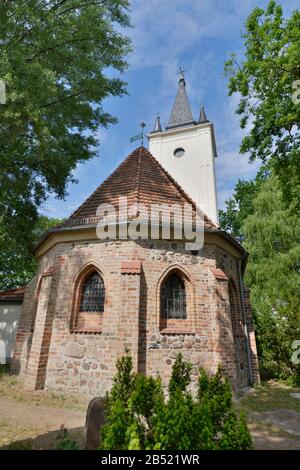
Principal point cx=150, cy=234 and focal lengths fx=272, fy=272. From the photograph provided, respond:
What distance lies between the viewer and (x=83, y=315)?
8500 mm

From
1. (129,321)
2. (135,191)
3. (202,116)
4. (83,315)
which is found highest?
(202,116)

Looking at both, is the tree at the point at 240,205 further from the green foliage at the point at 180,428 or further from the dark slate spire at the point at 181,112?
the green foliage at the point at 180,428

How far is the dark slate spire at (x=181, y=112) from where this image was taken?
2514 cm

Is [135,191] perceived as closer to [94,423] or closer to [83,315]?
[83,315]

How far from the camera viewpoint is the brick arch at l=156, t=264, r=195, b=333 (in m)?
8.07

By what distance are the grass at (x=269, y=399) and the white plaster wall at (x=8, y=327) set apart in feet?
36.7

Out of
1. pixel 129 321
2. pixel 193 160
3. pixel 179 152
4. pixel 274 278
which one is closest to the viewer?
pixel 129 321

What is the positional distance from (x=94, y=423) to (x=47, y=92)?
8077 millimetres

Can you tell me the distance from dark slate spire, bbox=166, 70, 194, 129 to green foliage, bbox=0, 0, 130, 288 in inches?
593

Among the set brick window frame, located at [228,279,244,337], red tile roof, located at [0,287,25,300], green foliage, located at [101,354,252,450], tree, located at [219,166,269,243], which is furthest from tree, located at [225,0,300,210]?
tree, located at [219,166,269,243]

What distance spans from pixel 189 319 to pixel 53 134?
789 cm

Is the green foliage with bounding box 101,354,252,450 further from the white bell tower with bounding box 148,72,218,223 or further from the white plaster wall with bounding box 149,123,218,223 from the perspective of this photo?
the white plaster wall with bounding box 149,123,218,223

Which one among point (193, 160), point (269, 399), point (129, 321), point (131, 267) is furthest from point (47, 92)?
point (193, 160)

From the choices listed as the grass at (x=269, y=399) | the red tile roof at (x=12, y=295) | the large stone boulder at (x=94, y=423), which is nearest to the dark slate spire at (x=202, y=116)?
the red tile roof at (x=12, y=295)
